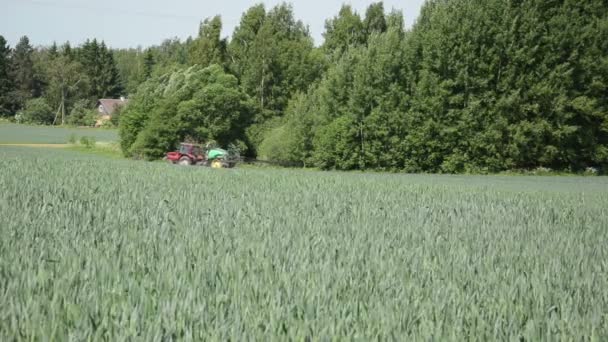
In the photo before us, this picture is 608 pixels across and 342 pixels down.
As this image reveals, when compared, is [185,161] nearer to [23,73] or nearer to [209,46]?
[209,46]

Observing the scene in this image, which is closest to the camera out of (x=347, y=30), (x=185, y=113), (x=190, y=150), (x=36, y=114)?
(x=190, y=150)

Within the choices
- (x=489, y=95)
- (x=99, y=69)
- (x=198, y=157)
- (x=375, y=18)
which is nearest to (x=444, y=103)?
(x=489, y=95)

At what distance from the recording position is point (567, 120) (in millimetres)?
33438

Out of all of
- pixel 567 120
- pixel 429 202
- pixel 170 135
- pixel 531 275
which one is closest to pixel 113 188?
pixel 429 202

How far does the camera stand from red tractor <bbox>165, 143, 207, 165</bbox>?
1211 inches

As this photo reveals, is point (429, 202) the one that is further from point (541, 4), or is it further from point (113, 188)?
point (541, 4)

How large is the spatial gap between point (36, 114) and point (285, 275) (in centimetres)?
8771

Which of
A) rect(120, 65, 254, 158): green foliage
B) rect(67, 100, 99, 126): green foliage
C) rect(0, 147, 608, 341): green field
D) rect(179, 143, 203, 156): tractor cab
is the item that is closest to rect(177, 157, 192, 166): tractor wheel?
rect(179, 143, 203, 156): tractor cab

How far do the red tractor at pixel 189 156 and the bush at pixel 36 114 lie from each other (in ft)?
196

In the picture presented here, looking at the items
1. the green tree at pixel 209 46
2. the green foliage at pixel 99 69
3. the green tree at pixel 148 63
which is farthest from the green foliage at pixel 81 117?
the green tree at pixel 209 46

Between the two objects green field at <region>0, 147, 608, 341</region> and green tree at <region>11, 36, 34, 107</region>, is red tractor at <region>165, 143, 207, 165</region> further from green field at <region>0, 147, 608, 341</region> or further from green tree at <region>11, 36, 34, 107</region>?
green tree at <region>11, 36, 34, 107</region>

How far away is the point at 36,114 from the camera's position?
271 feet

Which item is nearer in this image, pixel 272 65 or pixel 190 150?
pixel 190 150

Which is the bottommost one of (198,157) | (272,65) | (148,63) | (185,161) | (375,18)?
(185,161)
